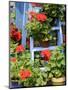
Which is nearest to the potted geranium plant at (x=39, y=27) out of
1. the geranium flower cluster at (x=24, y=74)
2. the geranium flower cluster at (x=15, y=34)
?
the geranium flower cluster at (x=15, y=34)

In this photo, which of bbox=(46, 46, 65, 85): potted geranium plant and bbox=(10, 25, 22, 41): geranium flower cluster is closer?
bbox=(10, 25, 22, 41): geranium flower cluster

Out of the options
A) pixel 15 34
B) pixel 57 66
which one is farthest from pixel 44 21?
pixel 57 66

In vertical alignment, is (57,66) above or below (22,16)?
below

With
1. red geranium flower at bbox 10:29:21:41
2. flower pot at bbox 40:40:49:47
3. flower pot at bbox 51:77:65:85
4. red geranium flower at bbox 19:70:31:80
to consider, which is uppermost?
red geranium flower at bbox 10:29:21:41

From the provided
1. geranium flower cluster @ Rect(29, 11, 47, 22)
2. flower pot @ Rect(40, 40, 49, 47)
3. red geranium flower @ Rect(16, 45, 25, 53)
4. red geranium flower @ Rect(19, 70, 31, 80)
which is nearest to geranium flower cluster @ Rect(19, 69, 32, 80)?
red geranium flower @ Rect(19, 70, 31, 80)

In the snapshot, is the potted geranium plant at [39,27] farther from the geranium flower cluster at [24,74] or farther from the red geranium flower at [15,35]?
the geranium flower cluster at [24,74]

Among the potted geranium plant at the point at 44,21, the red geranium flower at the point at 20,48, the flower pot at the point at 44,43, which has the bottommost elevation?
the red geranium flower at the point at 20,48

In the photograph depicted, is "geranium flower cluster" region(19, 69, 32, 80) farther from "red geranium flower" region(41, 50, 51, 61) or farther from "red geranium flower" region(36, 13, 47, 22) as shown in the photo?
"red geranium flower" region(36, 13, 47, 22)

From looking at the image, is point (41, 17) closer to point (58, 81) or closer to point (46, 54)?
point (46, 54)

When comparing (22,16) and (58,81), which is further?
(58,81)

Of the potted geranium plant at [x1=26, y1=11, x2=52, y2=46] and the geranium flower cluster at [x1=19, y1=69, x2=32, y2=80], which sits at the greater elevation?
the potted geranium plant at [x1=26, y1=11, x2=52, y2=46]

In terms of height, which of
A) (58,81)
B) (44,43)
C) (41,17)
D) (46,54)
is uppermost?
(41,17)

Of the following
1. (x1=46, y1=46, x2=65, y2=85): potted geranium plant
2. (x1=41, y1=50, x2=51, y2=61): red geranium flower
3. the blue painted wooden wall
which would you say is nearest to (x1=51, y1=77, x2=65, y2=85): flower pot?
(x1=46, y1=46, x2=65, y2=85): potted geranium plant

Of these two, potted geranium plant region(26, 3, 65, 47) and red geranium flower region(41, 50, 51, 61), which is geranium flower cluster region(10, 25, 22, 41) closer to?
potted geranium plant region(26, 3, 65, 47)
